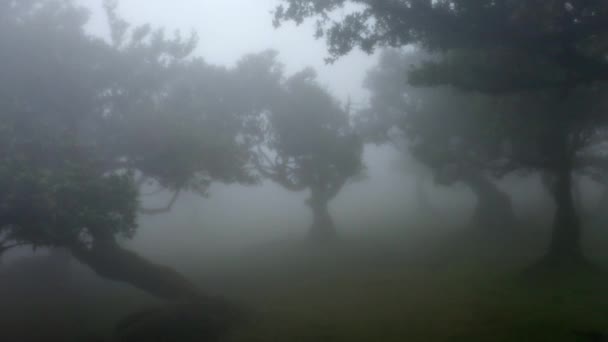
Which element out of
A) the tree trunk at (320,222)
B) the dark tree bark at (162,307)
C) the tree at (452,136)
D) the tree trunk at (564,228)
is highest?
the tree at (452,136)

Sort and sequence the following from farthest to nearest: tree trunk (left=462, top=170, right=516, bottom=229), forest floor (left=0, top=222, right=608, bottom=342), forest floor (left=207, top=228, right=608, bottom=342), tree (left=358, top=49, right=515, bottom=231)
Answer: tree trunk (left=462, top=170, right=516, bottom=229)
tree (left=358, top=49, right=515, bottom=231)
forest floor (left=0, top=222, right=608, bottom=342)
forest floor (left=207, top=228, right=608, bottom=342)

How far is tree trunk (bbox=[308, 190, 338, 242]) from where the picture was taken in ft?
108

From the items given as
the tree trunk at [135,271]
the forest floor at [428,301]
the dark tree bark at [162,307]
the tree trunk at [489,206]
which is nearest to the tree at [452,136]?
the tree trunk at [489,206]

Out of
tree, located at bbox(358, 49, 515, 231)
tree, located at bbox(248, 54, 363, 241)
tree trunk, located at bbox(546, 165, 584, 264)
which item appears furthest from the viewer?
tree, located at bbox(248, 54, 363, 241)

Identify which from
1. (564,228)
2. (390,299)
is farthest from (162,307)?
(564,228)

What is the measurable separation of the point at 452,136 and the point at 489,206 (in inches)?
262

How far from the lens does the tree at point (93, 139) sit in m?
13.5

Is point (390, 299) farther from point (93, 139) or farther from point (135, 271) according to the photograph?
point (93, 139)

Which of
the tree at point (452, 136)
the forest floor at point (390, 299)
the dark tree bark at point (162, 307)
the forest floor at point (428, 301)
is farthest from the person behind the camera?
the tree at point (452, 136)

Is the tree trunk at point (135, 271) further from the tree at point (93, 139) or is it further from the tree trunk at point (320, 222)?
the tree trunk at point (320, 222)

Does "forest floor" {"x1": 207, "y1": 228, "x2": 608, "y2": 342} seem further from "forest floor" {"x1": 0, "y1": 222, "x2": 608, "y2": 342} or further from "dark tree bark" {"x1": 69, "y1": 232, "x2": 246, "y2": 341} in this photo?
"dark tree bark" {"x1": 69, "y1": 232, "x2": 246, "y2": 341}

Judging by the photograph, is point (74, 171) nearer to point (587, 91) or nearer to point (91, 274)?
point (587, 91)

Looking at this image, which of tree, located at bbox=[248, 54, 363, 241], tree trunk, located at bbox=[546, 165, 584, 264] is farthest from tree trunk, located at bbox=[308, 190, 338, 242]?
tree trunk, located at bbox=[546, 165, 584, 264]

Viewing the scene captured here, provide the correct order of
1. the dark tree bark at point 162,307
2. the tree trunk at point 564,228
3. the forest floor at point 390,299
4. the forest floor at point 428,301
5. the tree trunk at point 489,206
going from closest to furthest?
the forest floor at point 428,301 → the forest floor at point 390,299 → the dark tree bark at point 162,307 → the tree trunk at point 564,228 → the tree trunk at point 489,206
